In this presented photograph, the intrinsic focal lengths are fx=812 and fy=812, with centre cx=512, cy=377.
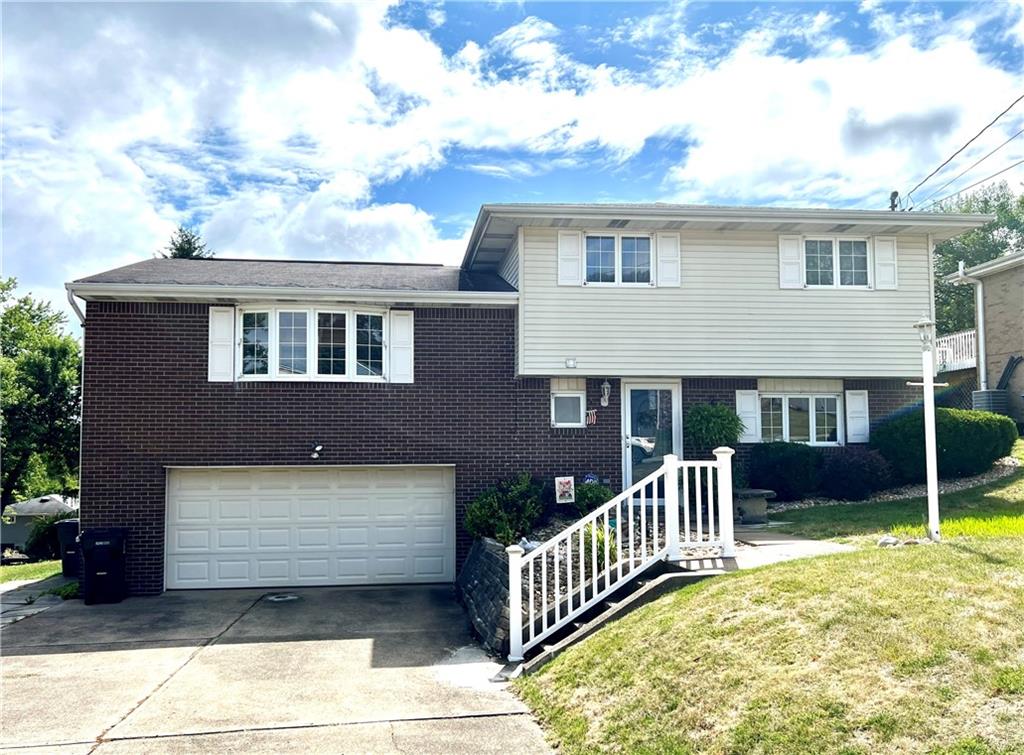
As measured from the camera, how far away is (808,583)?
6746 mm

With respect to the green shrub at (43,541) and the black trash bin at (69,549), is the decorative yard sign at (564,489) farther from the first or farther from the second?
the green shrub at (43,541)

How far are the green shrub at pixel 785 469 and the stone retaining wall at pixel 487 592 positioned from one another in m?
5.21

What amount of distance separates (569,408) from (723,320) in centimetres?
300

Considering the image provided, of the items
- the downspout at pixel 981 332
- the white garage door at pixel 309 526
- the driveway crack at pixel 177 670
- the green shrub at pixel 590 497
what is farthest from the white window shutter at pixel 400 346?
the downspout at pixel 981 332

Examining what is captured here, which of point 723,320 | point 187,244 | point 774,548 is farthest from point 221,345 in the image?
point 187,244

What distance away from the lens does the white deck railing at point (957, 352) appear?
23344 mm

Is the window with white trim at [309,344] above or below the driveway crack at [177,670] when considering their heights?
above

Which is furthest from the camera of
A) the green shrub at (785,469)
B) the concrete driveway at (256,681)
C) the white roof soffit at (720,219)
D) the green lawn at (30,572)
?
the green lawn at (30,572)

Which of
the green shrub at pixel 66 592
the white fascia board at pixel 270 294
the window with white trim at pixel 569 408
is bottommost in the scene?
the green shrub at pixel 66 592

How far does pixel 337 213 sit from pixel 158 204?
209 inches

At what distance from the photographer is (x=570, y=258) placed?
13391 millimetres

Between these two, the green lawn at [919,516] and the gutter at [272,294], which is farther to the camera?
the gutter at [272,294]

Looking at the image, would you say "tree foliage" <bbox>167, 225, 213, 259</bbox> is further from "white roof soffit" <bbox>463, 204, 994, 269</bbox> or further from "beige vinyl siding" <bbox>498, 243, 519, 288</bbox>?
"white roof soffit" <bbox>463, 204, 994, 269</bbox>

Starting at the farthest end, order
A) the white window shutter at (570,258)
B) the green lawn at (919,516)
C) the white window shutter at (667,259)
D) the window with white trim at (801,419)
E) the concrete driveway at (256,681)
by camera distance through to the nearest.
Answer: the window with white trim at (801,419), the white window shutter at (667,259), the white window shutter at (570,258), the green lawn at (919,516), the concrete driveway at (256,681)
